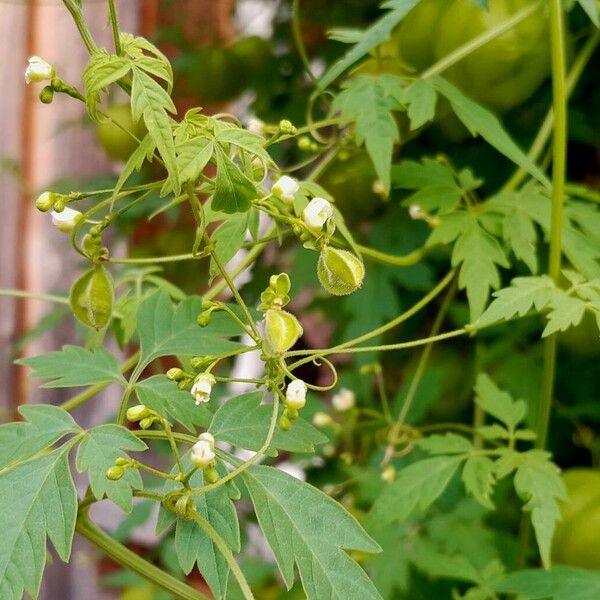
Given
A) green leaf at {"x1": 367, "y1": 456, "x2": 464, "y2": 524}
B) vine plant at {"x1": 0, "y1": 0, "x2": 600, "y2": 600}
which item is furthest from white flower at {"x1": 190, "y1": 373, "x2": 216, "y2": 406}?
green leaf at {"x1": 367, "y1": 456, "x2": 464, "y2": 524}

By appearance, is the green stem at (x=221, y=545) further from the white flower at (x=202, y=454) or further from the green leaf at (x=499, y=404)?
the green leaf at (x=499, y=404)

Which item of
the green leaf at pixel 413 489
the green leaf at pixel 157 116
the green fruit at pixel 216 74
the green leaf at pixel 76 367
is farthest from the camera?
the green fruit at pixel 216 74

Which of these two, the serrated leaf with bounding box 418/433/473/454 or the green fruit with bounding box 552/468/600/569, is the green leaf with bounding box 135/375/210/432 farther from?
the green fruit with bounding box 552/468/600/569

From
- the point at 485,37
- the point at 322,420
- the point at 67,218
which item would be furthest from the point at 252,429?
the point at 485,37

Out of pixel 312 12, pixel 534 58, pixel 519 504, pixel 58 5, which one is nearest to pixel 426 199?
pixel 534 58

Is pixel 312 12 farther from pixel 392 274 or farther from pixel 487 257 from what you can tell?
pixel 487 257

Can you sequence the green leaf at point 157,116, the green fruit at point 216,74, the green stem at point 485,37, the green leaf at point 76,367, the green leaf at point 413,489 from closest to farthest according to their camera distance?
the green leaf at point 157,116, the green leaf at point 76,367, the green leaf at point 413,489, the green stem at point 485,37, the green fruit at point 216,74

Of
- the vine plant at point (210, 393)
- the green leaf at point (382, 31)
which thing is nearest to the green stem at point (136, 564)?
the vine plant at point (210, 393)

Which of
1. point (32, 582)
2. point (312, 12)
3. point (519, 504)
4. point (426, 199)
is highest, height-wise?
point (312, 12)
